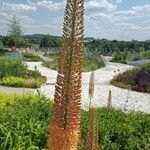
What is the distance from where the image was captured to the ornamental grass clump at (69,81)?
5.33ft

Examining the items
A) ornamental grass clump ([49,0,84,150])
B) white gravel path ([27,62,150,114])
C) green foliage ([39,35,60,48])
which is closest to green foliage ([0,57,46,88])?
white gravel path ([27,62,150,114])

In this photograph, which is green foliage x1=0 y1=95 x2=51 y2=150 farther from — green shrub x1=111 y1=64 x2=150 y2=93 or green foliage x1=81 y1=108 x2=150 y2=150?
green shrub x1=111 y1=64 x2=150 y2=93

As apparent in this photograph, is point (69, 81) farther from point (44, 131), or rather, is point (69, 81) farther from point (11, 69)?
point (11, 69)

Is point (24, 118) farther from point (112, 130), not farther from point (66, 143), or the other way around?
point (66, 143)

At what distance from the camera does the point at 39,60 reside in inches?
2323

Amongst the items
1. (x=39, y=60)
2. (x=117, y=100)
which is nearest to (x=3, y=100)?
(x=117, y=100)

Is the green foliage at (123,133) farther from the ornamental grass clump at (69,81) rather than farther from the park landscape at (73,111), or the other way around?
the ornamental grass clump at (69,81)

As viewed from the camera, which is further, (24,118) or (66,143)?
(24,118)

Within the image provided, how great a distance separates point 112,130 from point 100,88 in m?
18.7

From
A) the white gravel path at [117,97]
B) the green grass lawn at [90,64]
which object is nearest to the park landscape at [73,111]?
the white gravel path at [117,97]

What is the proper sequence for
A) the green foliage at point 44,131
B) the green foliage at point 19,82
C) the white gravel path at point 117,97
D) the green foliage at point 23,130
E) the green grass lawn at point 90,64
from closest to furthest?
the green foliage at point 23,130 → the green foliage at point 44,131 → the white gravel path at point 117,97 → the green foliage at point 19,82 → the green grass lawn at point 90,64

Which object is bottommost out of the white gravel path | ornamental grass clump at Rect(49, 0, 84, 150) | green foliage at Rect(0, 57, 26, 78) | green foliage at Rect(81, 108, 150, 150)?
the white gravel path

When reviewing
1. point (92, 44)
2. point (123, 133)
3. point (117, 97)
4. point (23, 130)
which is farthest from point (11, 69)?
point (92, 44)

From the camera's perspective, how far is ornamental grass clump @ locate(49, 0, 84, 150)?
1.63 m
